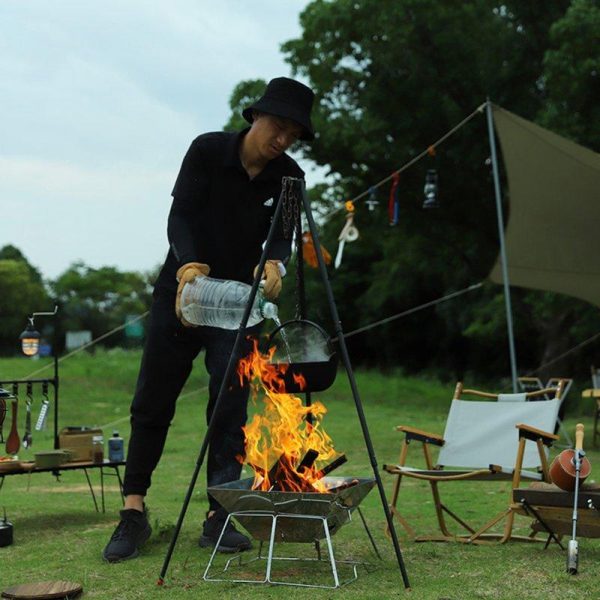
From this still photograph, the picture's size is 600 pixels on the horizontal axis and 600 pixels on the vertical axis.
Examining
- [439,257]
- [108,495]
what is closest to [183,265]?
[108,495]

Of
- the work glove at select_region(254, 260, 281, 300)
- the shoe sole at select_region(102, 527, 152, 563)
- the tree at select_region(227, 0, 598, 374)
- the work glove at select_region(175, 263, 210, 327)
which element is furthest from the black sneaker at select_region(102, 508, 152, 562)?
the tree at select_region(227, 0, 598, 374)

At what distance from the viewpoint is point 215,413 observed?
3.44 meters

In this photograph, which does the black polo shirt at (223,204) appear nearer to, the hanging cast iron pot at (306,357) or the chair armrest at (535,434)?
the hanging cast iron pot at (306,357)

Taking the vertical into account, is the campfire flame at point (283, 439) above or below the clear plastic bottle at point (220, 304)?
below

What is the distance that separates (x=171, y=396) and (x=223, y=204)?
0.83m

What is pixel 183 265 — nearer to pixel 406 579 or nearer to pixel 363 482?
pixel 363 482

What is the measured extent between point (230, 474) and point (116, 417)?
28.9 ft

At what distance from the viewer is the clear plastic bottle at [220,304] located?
12.0ft

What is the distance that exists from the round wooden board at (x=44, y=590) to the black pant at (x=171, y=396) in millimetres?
738

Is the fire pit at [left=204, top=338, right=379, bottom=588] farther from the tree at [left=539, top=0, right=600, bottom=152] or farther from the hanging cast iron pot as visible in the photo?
the tree at [left=539, top=0, right=600, bottom=152]

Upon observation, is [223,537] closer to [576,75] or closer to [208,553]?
[208,553]

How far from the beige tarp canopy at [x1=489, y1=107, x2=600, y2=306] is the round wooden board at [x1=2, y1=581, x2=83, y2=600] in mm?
6208

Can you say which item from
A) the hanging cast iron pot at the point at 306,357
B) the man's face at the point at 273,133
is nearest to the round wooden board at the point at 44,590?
the hanging cast iron pot at the point at 306,357

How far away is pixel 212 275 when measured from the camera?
3961mm
